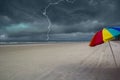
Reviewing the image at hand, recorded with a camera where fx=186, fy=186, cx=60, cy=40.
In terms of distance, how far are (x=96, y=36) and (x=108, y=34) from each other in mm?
414

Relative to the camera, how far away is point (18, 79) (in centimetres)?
598

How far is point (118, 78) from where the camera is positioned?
5.89 meters

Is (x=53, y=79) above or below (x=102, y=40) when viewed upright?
below

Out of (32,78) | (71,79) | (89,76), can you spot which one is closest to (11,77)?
(32,78)

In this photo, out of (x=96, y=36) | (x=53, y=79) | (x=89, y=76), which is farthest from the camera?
(x=89, y=76)

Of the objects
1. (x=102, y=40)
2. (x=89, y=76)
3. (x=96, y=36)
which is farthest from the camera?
(x=89, y=76)

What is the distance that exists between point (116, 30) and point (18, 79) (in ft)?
11.1

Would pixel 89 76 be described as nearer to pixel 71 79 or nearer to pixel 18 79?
pixel 71 79

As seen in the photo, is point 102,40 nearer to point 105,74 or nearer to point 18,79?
point 105,74

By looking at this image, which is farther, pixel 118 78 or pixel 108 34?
pixel 118 78

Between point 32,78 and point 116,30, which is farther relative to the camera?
point 32,78

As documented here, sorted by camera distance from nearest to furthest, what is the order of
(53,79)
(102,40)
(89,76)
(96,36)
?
(102,40) → (96,36) → (53,79) → (89,76)

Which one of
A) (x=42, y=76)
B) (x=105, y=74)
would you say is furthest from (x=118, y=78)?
(x=42, y=76)

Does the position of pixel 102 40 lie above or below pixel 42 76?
above
